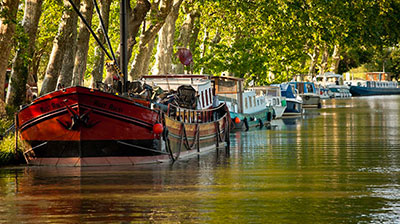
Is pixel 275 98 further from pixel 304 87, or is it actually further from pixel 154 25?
pixel 304 87

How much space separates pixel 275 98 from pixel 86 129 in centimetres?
3541

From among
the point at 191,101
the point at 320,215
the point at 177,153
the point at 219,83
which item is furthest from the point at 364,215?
the point at 219,83

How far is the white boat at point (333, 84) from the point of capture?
10512 cm

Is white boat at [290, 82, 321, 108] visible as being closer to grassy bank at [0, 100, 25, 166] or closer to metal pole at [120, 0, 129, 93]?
metal pole at [120, 0, 129, 93]

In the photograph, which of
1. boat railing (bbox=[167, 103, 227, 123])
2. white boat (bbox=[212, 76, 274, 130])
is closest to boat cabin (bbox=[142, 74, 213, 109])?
boat railing (bbox=[167, 103, 227, 123])

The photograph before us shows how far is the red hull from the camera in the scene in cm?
2223

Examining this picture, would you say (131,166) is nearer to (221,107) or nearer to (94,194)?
(94,194)

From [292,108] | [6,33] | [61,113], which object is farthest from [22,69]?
[292,108]

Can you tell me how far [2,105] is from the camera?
26.5 metres

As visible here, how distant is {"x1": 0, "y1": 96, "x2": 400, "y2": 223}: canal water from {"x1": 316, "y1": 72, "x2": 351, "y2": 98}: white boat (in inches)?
3006

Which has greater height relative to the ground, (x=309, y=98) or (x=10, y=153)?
(x=309, y=98)

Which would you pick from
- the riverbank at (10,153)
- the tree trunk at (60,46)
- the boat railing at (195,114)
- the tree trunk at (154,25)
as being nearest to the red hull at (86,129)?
the riverbank at (10,153)

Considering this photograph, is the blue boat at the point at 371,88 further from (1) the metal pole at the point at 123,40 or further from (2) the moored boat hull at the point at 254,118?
(1) the metal pole at the point at 123,40

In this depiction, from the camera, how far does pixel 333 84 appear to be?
107 meters
